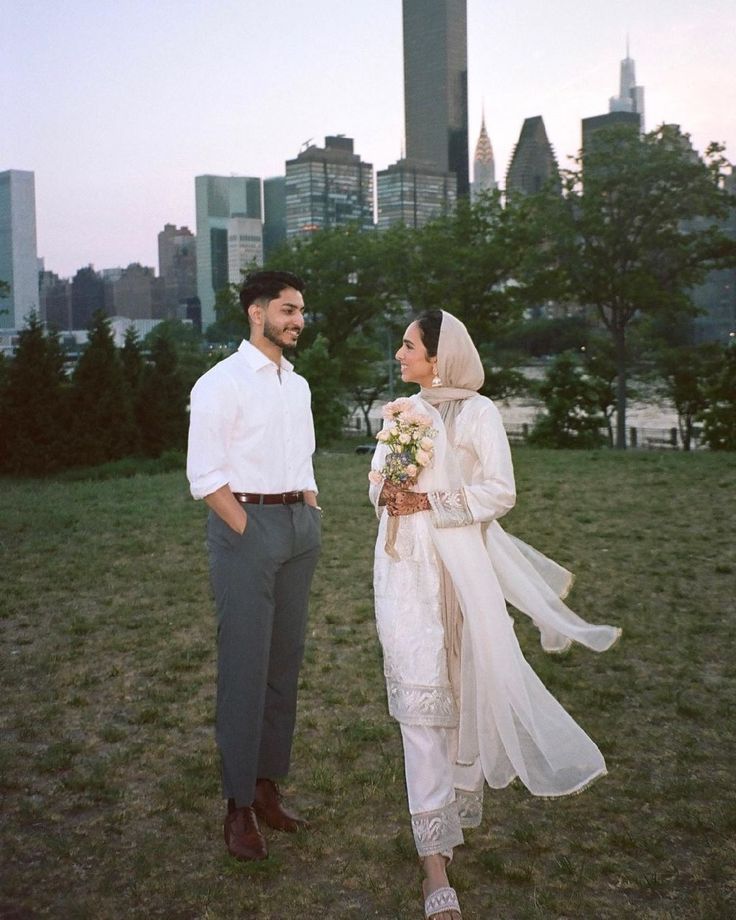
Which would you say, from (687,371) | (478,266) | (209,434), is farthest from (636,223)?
(209,434)

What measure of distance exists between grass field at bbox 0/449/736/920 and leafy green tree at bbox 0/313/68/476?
768 inches

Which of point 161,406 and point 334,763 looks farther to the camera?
point 161,406

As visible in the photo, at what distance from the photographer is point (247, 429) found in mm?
4137

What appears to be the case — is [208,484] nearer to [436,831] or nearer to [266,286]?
[266,286]

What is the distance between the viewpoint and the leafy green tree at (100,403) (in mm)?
30484

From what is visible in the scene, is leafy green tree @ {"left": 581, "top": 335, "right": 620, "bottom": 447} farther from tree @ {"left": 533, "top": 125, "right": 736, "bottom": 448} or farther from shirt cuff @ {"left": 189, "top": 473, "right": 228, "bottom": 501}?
shirt cuff @ {"left": 189, "top": 473, "right": 228, "bottom": 501}

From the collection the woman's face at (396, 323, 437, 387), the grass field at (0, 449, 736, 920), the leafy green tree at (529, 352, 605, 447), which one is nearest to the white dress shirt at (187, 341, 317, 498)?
the woman's face at (396, 323, 437, 387)

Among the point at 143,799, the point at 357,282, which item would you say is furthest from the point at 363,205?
the point at 143,799

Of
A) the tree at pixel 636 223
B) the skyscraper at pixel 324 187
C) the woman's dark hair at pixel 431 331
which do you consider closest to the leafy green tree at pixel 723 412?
the tree at pixel 636 223

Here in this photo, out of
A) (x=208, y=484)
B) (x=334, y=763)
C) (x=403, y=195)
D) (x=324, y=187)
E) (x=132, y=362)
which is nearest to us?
(x=208, y=484)

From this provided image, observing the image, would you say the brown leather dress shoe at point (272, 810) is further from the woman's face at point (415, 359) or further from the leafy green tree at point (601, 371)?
the leafy green tree at point (601, 371)

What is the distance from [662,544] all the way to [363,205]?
522 feet

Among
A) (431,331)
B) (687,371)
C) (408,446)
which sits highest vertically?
(687,371)

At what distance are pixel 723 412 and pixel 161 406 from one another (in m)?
18.8
